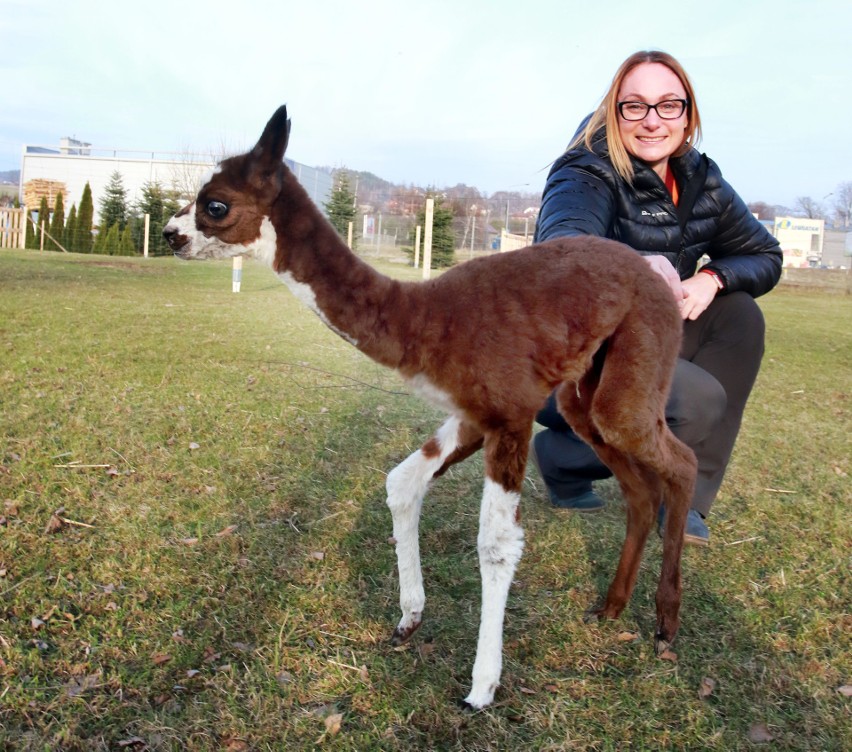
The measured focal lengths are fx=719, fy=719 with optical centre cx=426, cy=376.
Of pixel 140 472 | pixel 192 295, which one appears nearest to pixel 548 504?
pixel 140 472

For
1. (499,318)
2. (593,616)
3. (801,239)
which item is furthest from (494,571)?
(801,239)

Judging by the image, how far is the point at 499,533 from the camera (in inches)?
103

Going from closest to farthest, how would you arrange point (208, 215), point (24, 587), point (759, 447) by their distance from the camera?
1. point (208, 215)
2. point (24, 587)
3. point (759, 447)

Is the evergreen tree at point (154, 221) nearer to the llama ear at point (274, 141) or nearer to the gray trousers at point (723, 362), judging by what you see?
the gray trousers at point (723, 362)

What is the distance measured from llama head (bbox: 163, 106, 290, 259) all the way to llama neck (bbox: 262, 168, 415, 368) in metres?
0.06

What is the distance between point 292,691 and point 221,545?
1.22 m

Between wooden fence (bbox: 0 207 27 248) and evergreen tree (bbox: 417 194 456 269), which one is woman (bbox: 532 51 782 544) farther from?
wooden fence (bbox: 0 207 27 248)

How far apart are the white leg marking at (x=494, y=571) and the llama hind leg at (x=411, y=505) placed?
1.09 ft

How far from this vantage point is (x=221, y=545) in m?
3.64

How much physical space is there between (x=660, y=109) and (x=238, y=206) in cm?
208

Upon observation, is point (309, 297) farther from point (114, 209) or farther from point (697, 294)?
point (114, 209)

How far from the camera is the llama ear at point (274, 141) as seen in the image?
2.72 meters

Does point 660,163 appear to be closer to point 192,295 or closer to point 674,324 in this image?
point 674,324

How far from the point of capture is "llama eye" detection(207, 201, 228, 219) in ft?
9.11
